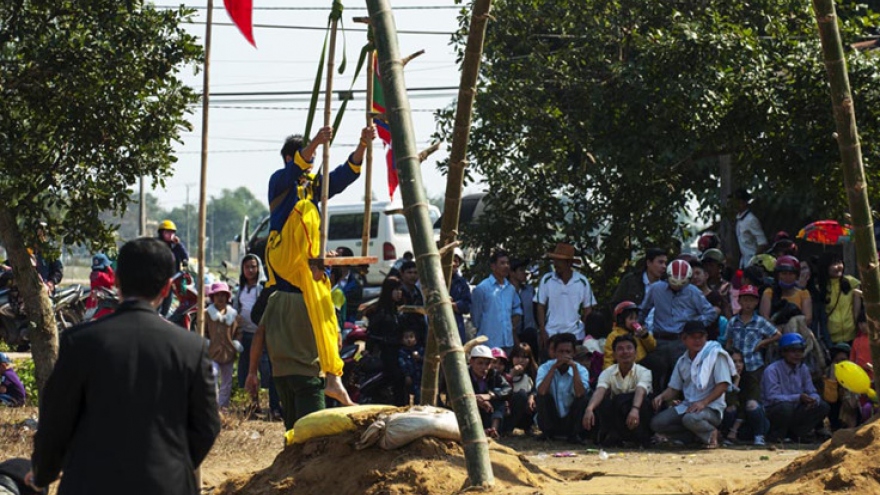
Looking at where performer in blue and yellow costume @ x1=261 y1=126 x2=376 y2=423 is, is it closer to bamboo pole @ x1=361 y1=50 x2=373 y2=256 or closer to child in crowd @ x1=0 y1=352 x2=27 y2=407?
bamboo pole @ x1=361 y1=50 x2=373 y2=256

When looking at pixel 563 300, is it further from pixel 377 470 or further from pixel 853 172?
pixel 853 172

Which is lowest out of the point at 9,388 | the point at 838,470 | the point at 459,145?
the point at 9,388

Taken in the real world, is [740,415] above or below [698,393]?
below

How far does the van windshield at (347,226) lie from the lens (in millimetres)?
28794

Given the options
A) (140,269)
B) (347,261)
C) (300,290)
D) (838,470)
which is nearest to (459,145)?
(347,261)

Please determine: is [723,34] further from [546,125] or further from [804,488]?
[804,488]

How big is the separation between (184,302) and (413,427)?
9423mm

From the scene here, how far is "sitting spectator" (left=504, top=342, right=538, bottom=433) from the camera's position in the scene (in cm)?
1259

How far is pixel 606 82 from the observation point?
15.1 metres

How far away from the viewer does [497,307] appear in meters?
13.6

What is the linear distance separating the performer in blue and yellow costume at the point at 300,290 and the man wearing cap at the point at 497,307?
5089 millimetres

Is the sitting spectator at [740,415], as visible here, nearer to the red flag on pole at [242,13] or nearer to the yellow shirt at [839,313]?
the yellow shirt at [839,313]

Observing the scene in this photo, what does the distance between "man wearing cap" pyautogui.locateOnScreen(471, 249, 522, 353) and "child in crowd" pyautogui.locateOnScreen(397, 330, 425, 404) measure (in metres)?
0.80

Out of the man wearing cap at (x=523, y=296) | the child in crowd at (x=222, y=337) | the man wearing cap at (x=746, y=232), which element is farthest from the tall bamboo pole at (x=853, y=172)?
the child in crowd at (x=222, y=337)
